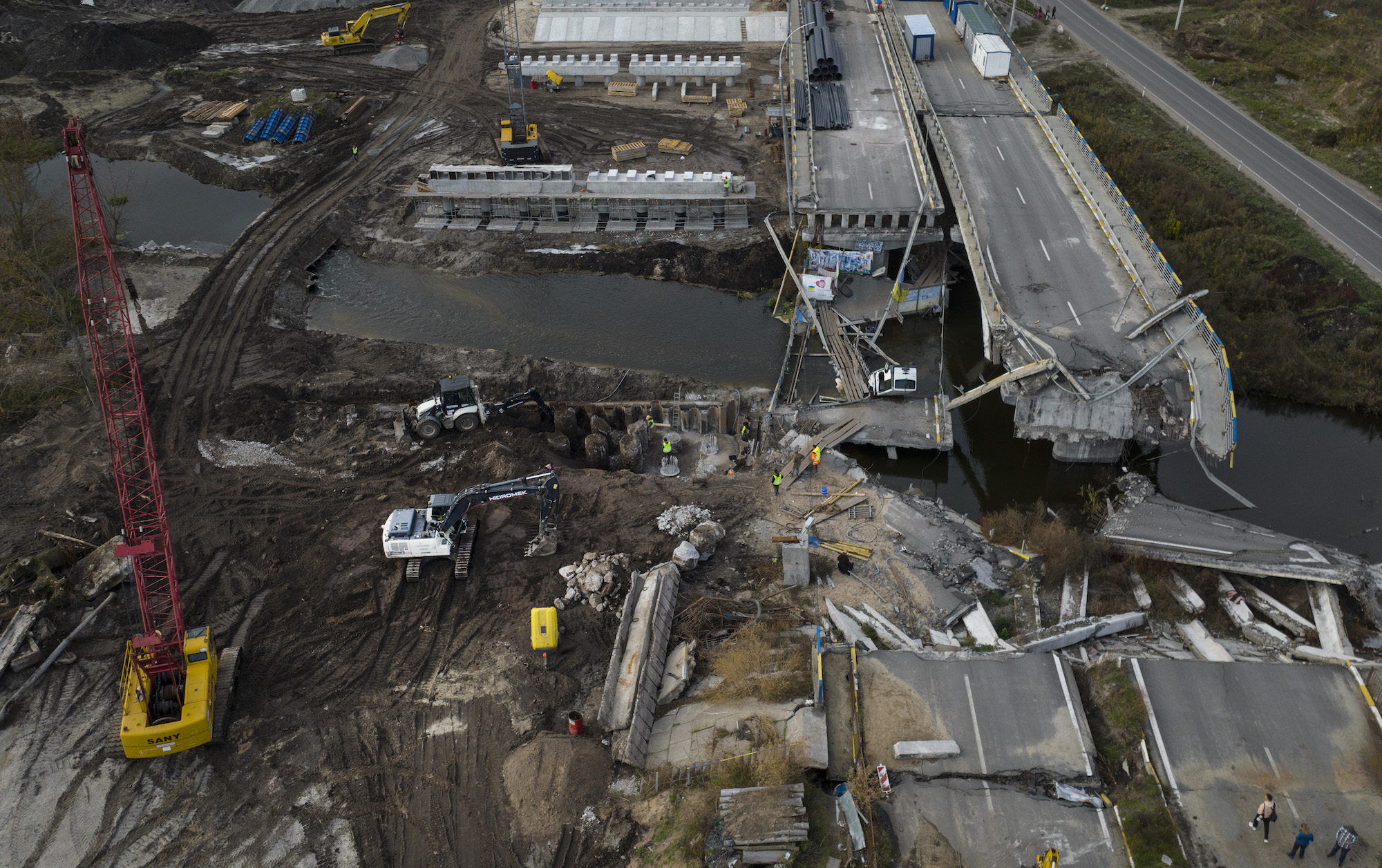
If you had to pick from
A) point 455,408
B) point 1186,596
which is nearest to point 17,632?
point 455,408

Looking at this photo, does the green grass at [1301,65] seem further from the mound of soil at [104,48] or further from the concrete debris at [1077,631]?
the mound of soil at [104,48]

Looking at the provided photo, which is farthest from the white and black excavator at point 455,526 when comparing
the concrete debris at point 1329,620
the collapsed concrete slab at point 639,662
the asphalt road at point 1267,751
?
the concrete debris at point 1329,620

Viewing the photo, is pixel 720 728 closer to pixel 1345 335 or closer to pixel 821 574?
pixel 821 574

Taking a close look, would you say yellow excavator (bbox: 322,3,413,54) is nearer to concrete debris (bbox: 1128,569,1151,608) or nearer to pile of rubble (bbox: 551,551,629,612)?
pile of rubble (bbox: 551,551,629,612)

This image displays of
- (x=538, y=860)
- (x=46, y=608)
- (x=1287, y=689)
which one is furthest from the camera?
(x=46, y=608)

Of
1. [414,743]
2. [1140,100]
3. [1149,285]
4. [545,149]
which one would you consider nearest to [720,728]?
[414,743]

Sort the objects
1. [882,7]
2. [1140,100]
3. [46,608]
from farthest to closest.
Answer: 1. [882,7]
2. [1140,100]
3. [46,608]

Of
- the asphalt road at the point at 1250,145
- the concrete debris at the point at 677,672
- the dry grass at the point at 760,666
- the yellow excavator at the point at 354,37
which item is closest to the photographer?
the dry grass at the point at 760,666
